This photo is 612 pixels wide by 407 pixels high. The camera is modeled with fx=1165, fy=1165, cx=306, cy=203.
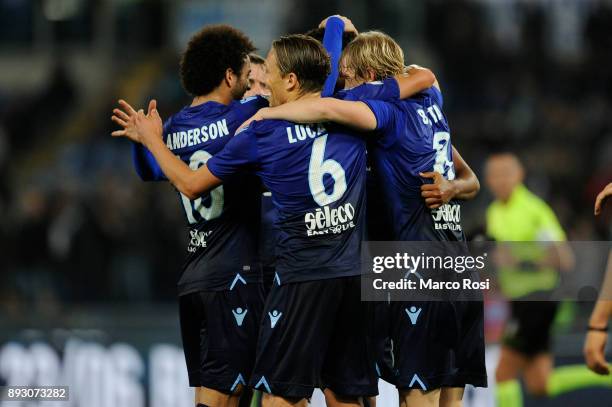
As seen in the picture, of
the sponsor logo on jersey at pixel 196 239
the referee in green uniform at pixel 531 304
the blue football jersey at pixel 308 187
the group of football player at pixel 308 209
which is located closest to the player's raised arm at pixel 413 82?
the group of football player at pixel 308 209

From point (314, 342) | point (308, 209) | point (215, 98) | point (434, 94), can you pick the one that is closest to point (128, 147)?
point (215, 98)

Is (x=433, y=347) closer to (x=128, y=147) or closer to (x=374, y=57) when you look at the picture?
(x=374, y=57)

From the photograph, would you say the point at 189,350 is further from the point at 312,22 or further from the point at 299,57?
the point at 312,22

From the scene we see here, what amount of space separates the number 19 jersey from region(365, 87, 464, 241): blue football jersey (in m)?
0.69

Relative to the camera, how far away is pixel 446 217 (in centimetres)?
581

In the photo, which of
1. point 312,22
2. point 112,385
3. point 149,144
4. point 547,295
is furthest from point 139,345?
point 312,22

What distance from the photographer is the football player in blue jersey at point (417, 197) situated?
18.4 ft

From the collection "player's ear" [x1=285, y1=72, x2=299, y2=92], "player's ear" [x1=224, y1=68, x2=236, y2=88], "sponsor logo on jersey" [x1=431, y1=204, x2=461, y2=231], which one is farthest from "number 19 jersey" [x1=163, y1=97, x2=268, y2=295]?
"sponsor logo on jersey" [x1=431, y1=204, x2=461, y2=231]

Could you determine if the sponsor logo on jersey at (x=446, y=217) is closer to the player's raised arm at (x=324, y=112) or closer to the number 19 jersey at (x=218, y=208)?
the player's raised arm at (x=324, y=112)

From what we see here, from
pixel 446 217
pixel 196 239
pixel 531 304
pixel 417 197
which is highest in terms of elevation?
pixel 417 197

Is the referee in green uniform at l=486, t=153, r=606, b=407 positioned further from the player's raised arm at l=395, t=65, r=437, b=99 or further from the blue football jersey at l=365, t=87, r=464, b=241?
the player's raised arm at l=395, t=65, r=437, b=99

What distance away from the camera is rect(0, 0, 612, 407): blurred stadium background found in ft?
31.6

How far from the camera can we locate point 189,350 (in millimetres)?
6082

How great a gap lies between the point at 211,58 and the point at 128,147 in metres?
9.77
